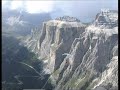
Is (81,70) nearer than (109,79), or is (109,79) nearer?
(81,70)

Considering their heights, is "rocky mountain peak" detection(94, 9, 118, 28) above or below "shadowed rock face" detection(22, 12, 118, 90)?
above

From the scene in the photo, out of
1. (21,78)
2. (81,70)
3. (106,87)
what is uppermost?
(21,78)

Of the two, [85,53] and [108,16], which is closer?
[108,16]

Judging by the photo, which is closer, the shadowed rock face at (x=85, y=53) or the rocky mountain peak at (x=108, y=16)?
the rocky mountain peak at (x=108, y=16)

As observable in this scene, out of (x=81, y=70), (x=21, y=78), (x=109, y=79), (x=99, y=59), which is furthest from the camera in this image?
(x=109, y=79)

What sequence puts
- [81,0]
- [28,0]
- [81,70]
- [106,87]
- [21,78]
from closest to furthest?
[28,0] < [81,0] < [21,78] < [81,70] < [106,87]

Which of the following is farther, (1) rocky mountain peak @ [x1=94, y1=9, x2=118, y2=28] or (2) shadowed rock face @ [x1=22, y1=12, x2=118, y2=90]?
(2) shadowed rock face @ [x1=22, y1=12, x2=118, y2=90]

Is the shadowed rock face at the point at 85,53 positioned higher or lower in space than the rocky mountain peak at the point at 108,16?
lower

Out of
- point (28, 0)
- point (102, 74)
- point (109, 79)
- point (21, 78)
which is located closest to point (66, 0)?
point (28, 0)

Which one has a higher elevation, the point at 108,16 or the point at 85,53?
the point at 108,16

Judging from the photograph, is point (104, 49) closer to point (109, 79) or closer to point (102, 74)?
point (102, 74)

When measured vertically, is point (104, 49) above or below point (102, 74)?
above
